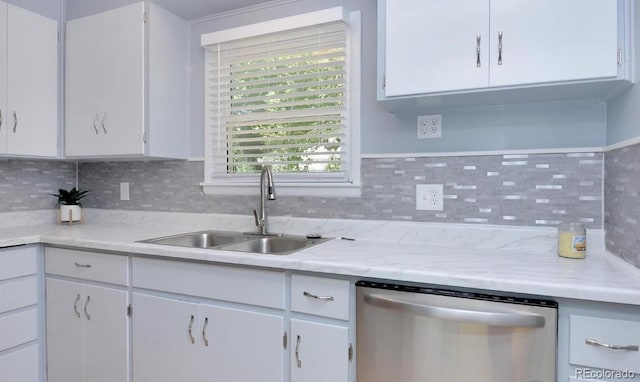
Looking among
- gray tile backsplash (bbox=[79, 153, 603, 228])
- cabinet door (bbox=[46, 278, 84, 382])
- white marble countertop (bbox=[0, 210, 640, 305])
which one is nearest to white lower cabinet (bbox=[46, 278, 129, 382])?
cabinet door (bbox=[46, 278, 84, 382])

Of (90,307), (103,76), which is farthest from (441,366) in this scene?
(103,76)

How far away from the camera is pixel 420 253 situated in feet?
5.14

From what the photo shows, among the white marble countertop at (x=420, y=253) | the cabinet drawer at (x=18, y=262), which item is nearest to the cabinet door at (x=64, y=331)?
the cabinet drawer at (x=18, y=262)

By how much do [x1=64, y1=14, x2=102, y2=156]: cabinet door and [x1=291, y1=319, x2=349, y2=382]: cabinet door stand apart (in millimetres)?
1690

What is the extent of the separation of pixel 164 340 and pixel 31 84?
5.66ft

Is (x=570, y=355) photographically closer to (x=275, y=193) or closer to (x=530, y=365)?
(x=530, y=365)

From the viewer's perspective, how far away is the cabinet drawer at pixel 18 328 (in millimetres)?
1941

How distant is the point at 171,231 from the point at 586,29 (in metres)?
2.20

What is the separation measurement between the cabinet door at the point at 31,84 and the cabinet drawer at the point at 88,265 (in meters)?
0.69

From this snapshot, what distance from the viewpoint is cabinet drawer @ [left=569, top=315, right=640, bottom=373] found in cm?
104

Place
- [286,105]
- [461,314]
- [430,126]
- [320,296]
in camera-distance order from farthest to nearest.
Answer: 1. [286,105]
2. [430,126]
3. [320,296]
4. [461,314]

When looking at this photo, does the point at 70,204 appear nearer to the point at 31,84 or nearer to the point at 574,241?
the point at 31,84

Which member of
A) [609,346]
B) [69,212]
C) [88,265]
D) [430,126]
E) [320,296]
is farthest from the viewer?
[69,212]

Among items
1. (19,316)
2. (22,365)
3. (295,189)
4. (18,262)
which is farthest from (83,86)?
(22,365)
